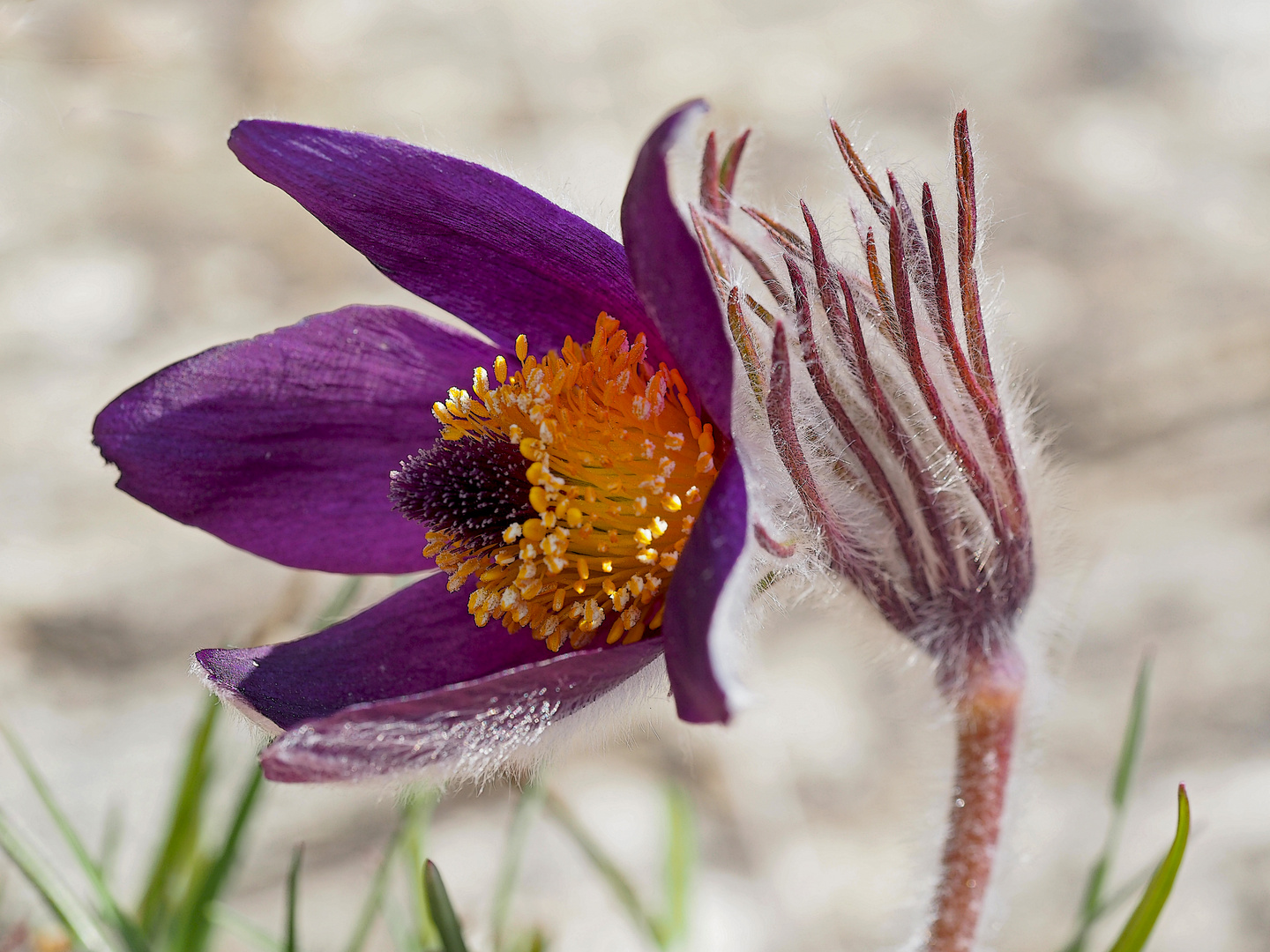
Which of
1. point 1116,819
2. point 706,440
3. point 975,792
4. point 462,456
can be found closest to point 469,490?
point 462,456

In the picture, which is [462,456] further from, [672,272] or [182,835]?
[182,835]

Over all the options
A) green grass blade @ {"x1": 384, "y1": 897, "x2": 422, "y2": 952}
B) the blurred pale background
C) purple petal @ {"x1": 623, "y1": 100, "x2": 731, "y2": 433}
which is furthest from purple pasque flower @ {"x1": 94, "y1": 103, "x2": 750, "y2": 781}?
the blurred pale background

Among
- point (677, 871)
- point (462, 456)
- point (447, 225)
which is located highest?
point (447, 225)

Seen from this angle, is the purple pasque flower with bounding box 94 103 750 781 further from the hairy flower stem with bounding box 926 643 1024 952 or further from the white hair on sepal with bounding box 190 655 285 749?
the hairy flower stem with bounding box 926 643 1024 952

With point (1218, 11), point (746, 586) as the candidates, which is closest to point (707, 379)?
point (746, 586)

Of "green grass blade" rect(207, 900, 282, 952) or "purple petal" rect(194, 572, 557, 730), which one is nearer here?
"purple petal" rect(194, 572, 557, 730)

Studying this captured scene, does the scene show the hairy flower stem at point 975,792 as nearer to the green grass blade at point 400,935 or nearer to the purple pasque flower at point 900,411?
the purple pasque flower at point 900,411
